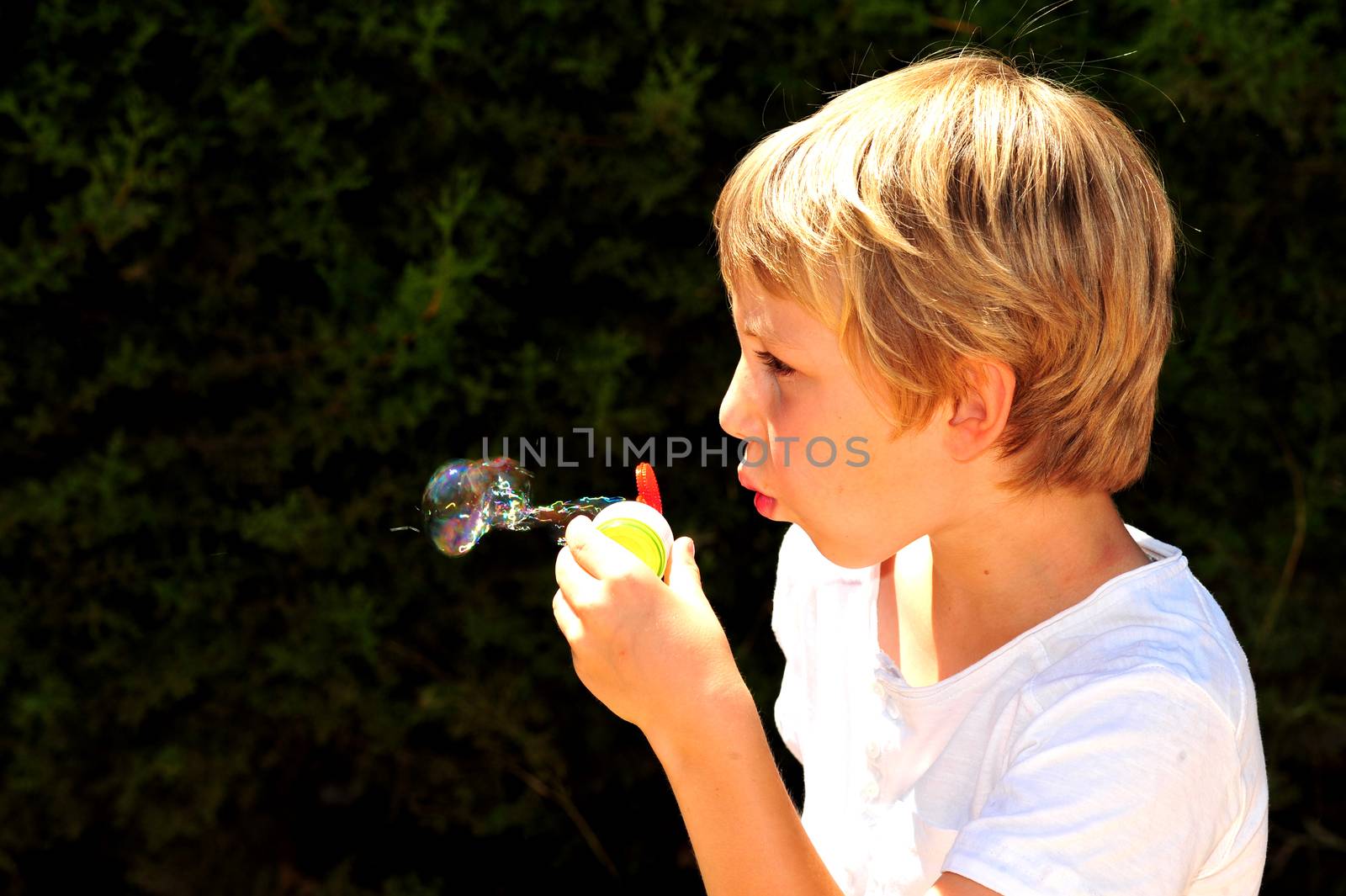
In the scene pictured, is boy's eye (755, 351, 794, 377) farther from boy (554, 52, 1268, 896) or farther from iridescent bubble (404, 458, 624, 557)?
iridescent bubble (404, 458, 624, 557)

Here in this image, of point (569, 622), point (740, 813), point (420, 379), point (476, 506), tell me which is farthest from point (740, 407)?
point (420, 379)

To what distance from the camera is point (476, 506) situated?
2.26 metres

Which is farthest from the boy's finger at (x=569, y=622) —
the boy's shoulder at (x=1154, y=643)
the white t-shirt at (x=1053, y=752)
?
the boy's shoulder at (x=1154, y=643)

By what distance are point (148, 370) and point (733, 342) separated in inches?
48.4

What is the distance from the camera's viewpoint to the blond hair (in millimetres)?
1366

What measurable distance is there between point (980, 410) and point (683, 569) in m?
0.40

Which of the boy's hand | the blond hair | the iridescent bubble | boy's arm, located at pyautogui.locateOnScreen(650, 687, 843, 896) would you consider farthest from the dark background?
boy's arm, located at pyautogui.locateOnScreen(650, 687, 843, 896)

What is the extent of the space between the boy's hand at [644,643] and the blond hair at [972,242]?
325mm

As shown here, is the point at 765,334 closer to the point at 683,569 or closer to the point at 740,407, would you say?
the point at 740,407

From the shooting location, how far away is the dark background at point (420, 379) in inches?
101

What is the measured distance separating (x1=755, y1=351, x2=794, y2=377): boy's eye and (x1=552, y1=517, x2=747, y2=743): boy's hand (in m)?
0.27

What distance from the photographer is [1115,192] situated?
142 centimetres

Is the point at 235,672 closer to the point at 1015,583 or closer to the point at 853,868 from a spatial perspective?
the point at 853,868

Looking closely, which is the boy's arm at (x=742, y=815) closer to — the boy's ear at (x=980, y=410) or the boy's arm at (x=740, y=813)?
the boy's arm at (x=740, y=813)
